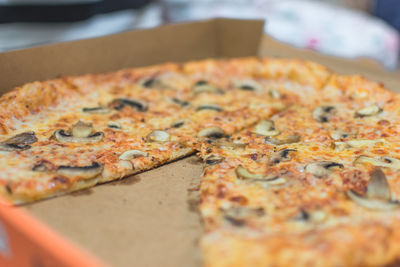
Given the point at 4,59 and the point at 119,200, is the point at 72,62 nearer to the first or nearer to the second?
the point at 4,59

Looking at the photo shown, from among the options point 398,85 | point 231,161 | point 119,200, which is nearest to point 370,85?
point 398,85

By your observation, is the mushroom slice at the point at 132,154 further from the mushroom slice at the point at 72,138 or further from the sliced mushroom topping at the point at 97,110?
the sliced mushroom topping at the point at 97,110

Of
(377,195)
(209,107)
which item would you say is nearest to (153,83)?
(209,107)

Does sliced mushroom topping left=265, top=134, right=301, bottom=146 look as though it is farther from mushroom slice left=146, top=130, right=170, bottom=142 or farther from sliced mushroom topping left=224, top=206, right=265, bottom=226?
sliced mushroom topping left=224, top=206, right=265, bottom=226

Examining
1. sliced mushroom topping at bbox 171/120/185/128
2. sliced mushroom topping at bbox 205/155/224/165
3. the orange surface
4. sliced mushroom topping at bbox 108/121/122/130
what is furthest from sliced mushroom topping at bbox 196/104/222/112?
the orange surface

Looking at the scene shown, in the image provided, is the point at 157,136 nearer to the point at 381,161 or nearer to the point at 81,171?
the point at 81,171

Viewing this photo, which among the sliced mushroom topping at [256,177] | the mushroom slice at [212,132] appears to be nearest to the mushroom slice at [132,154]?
the mushroom slice at [212,132]
